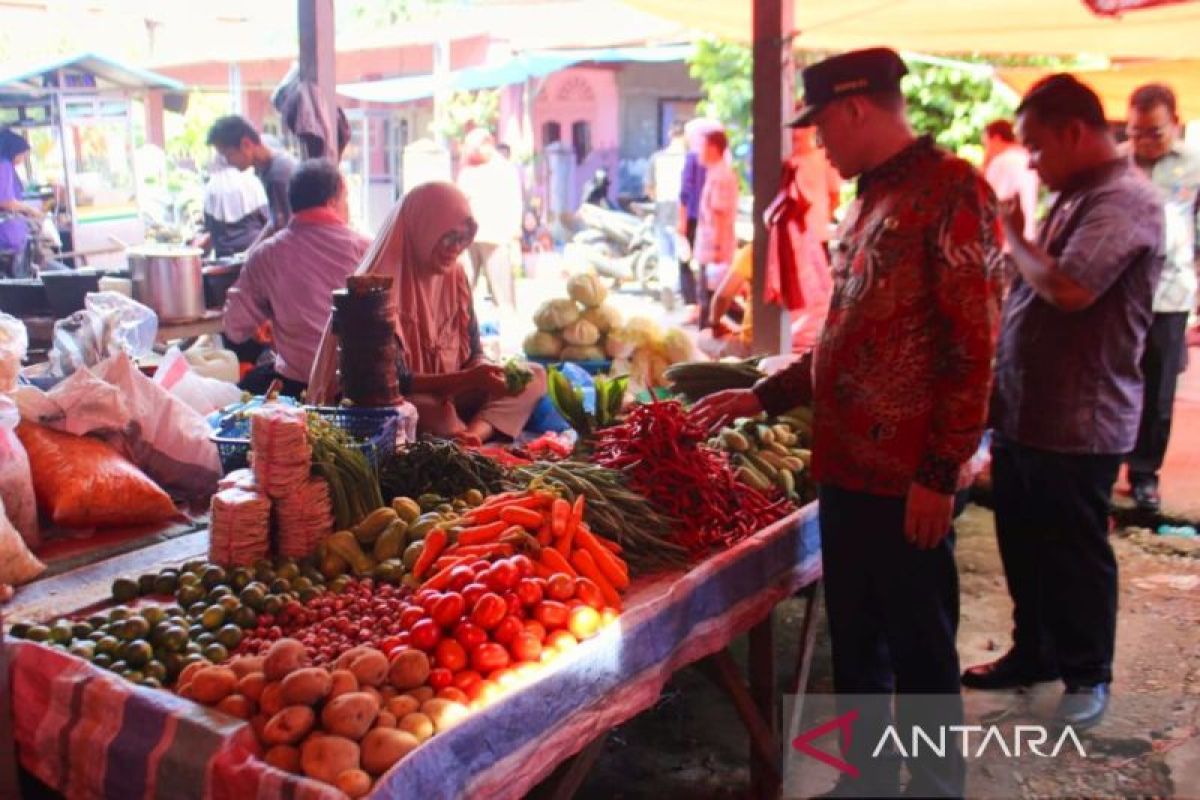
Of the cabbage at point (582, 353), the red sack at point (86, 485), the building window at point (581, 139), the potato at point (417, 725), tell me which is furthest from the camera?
the building window at point (581, 139)

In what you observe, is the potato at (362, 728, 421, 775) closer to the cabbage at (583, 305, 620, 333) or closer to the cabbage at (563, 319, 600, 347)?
the cabbage at (563, 319, 600, 347)

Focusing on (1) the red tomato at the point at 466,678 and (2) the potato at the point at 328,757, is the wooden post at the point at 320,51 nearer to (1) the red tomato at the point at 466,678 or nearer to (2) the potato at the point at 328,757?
(1) the red tomato at the point at 466,678

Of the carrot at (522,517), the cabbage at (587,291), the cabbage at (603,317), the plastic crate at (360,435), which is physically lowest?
the carrot at (522,517)

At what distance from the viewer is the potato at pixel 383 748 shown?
7.41ft

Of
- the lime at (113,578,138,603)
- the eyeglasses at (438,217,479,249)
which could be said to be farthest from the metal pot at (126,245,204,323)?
the lime at (113,578,138,603)

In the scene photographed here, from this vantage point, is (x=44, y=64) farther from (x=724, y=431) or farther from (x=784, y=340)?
(x=724, y=431)

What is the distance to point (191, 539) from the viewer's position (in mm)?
3504

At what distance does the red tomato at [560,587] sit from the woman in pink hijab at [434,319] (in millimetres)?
1676

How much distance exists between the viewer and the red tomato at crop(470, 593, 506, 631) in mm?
2713

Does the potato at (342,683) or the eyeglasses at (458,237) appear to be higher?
the eyeglasses at (458,237)

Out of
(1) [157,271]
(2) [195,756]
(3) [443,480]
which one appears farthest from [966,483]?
(1) [157,271]

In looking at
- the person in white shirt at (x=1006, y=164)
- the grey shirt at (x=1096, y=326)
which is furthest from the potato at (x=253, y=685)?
the person in white shirt at (x=1006, y=164)

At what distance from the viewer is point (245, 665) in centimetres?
251

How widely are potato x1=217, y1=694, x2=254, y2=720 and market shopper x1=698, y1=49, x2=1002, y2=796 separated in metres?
1.41
